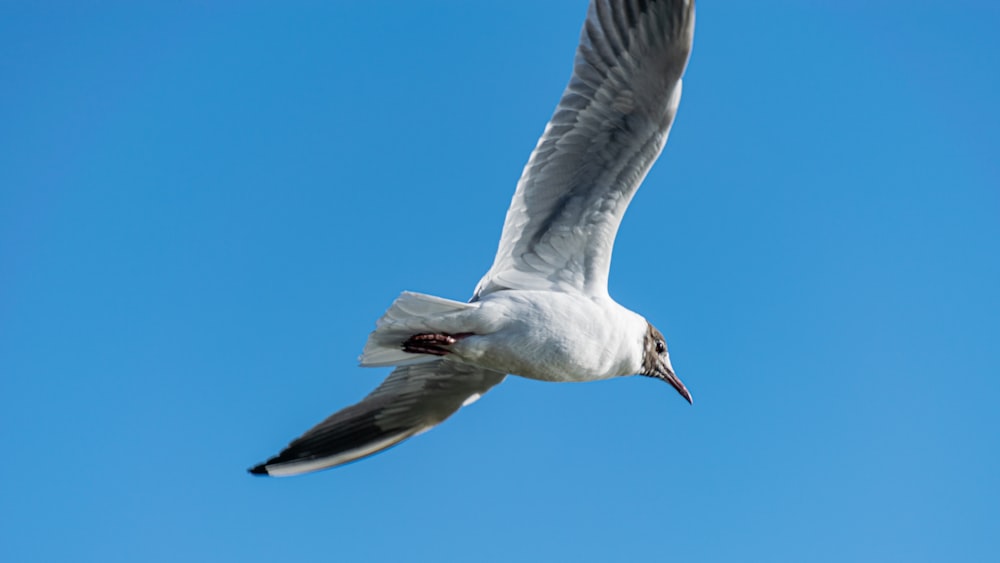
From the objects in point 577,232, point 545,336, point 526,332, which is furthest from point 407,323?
point 577,232

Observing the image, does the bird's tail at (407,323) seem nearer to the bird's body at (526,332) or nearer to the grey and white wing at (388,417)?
the bird's body at (526,332)

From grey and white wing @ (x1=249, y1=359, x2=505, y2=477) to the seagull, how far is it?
31.5 inches

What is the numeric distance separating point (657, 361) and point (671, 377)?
0.30m

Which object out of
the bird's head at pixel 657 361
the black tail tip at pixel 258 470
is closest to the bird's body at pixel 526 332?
the bird's head at pixel 657 361

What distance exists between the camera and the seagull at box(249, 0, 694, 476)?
21.6 ft

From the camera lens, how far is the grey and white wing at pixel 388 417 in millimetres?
7758

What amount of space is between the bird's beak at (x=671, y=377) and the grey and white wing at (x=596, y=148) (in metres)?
1.01

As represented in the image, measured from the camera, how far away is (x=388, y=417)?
792 cm

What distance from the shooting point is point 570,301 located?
22.5 ft

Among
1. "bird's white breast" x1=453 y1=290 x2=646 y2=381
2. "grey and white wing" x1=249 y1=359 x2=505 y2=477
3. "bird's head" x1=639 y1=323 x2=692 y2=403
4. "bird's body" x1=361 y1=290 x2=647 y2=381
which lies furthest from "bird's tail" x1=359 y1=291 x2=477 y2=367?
"bird's head" x1=639 y1=323 x2=692 y2=403

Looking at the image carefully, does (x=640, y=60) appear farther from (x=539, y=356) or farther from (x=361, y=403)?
(x=361, y=403)

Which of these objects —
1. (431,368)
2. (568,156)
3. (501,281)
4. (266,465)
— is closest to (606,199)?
(568,156)

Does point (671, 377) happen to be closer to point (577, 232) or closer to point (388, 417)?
point (577, 232)

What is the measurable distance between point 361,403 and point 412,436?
45 centimetres
